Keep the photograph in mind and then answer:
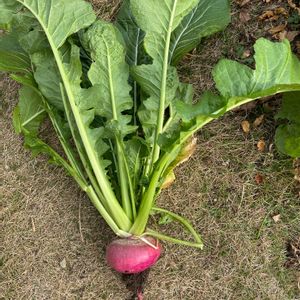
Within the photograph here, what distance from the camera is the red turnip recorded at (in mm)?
2482

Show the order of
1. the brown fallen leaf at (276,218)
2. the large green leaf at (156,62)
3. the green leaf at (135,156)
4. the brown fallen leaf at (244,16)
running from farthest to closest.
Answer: the brown fallen leaf at (244,16) → the brown fallen leaf at (276,218) → the green leaf at (135,156) → the large green leaf at (156,62)

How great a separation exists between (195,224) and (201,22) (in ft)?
3.42

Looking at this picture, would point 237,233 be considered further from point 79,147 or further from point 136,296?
point 79,147

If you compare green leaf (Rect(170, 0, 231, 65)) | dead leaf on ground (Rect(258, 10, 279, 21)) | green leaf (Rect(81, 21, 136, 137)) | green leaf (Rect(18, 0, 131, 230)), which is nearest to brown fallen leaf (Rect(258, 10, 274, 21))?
dead leaf on ground (Rect(258, 10, 279, 21))

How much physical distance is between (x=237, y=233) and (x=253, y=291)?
30 cm

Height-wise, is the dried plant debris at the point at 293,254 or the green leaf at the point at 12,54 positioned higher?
the green leaf at the point at 12,54

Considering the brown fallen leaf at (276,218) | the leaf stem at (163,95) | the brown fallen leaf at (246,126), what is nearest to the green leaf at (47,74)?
the leaf stem at (163,95)

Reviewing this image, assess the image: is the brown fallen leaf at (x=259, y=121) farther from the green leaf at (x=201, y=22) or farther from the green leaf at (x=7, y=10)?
the green leaf at (x=7, y=10)

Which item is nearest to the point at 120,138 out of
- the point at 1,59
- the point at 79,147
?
the point at 79,147

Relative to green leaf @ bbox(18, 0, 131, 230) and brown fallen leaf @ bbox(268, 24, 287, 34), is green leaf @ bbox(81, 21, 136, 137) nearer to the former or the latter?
green leaf @ bbox(18, 0, 131, 230)

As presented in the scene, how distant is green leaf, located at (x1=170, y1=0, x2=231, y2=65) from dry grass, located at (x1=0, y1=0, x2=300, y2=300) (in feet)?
0.79

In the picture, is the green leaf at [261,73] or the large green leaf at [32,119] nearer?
the green leaf at [261,73]

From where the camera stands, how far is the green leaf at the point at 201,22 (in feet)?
8.18

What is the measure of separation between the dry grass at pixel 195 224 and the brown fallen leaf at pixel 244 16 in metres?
0.03
